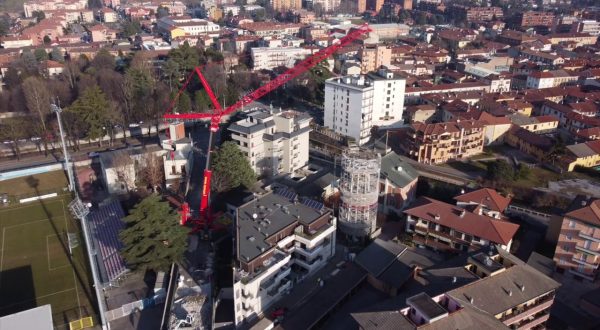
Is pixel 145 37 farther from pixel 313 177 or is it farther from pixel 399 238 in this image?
pixel 399 238

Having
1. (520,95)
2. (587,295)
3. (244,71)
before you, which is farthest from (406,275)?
(244,71)

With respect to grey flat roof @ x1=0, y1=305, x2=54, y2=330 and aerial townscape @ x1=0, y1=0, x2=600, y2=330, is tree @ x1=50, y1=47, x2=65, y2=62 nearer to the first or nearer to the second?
aerial townscape @ x1=0, y1=0, x2=600, y2=330

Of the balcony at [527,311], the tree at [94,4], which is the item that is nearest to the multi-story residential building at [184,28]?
the tree at [94,4]

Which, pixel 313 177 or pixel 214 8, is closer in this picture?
pixel 313 177

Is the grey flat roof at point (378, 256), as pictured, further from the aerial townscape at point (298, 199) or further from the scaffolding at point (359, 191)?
the scaffolding at point (359, 191)

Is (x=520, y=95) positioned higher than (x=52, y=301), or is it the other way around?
(x=520, y=95)

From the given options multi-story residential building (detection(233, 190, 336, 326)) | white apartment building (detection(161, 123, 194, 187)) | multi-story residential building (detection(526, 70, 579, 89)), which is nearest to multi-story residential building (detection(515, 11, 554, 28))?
multi-story residential building (detection(526, 70, 579, 89))
